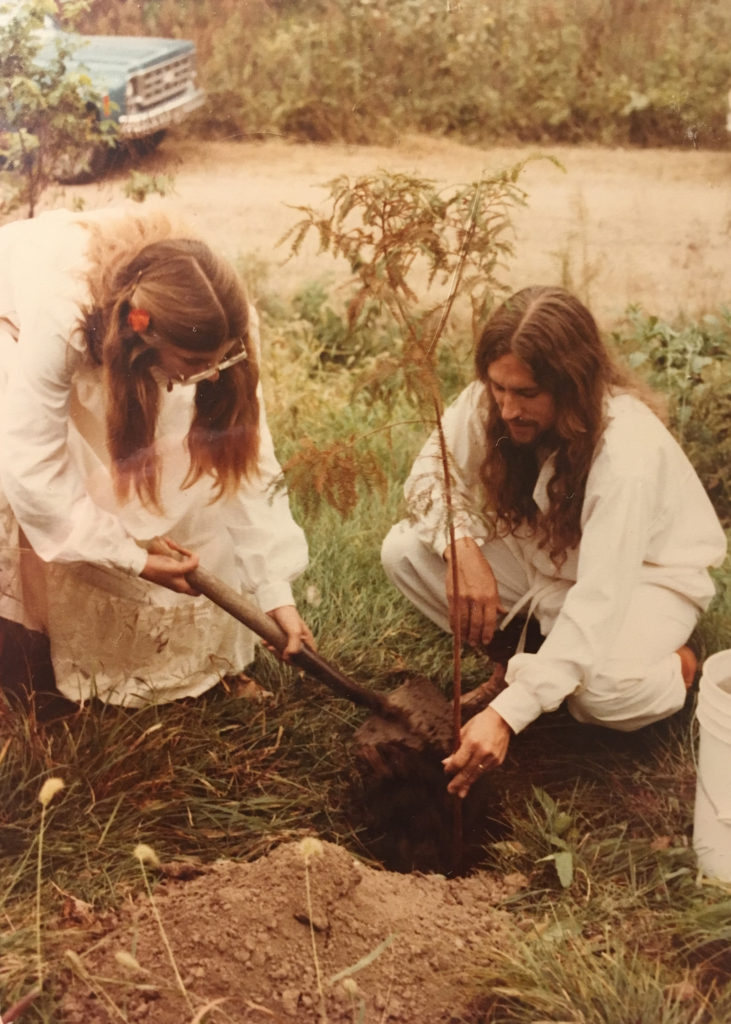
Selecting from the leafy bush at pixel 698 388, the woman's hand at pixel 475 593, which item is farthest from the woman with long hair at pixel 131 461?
the leafy bush at pixel 698 388

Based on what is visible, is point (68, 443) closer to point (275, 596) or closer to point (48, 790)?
point (275, 596)

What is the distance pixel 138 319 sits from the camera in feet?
7.75

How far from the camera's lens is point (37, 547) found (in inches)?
103

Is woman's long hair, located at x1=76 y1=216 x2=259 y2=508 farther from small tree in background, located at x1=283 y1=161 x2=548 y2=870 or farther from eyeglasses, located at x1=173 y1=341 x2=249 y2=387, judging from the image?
small tree in background, located at x1=283 y1=161 x2=548 y2=870

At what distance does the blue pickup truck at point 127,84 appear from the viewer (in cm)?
243

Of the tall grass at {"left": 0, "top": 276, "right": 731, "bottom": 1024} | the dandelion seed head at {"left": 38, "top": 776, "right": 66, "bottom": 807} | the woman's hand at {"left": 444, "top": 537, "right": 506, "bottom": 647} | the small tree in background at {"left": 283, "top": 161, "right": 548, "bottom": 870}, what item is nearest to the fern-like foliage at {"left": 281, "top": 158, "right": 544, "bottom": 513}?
the small tree in background at {"left": 283, "top": 161, "right": 548, "bottom": 870}

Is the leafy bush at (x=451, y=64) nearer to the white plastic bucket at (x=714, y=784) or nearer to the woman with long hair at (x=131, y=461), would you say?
the woman with long hair at (x=131, y=461)

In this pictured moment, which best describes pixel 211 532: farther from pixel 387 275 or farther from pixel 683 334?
pixel 683 334

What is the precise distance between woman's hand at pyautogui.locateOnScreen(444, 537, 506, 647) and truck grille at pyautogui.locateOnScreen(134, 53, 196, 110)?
145 centimetres

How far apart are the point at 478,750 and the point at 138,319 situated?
137 centimetres

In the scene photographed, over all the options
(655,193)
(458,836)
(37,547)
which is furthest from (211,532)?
(655,193)

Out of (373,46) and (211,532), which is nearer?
(373,46)

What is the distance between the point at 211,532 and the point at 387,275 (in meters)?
0.90

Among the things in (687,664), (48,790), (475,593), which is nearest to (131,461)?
(48,790)
